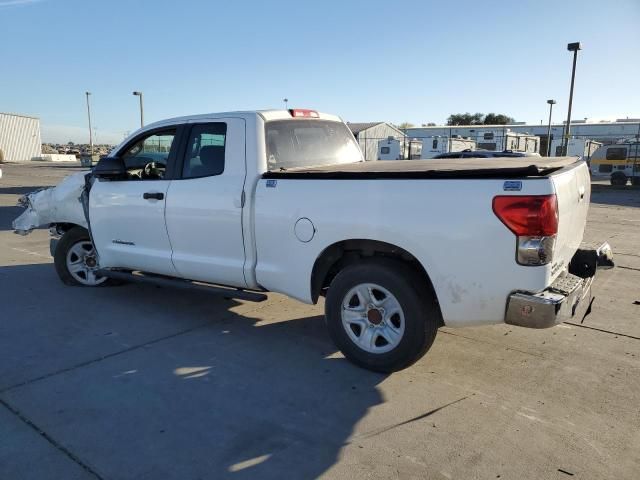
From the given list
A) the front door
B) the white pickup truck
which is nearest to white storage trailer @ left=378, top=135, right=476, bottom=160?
the front door

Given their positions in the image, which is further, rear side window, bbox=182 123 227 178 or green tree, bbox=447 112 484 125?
green tree, bbox=447 112 484 125

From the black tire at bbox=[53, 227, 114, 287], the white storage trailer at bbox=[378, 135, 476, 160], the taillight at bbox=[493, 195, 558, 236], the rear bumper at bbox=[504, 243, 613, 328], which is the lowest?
the black tire at bbox=[53, 227, 114, 287]

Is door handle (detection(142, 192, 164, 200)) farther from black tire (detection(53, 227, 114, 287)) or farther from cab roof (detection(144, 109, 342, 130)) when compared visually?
black tire (detection(53, 227, 114, 287))

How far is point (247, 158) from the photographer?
14.8 feet

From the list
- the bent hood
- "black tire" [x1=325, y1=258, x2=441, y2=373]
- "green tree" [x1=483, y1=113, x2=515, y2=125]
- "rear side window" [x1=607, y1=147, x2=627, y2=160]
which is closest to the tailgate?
"black tire" [x1=325, y1=258, x2=441, y2=373]

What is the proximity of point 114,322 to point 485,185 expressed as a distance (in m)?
3.81

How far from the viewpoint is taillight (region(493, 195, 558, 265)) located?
10.1ft

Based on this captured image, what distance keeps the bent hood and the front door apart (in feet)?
1.43

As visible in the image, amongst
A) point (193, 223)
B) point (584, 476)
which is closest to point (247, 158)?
point (193, 223)

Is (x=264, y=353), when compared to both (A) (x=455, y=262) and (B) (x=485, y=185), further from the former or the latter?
(B) (x=485, y=185)

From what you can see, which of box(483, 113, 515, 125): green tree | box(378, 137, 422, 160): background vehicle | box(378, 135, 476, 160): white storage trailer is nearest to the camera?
box(378, 135, 476, 160): white storage trailer

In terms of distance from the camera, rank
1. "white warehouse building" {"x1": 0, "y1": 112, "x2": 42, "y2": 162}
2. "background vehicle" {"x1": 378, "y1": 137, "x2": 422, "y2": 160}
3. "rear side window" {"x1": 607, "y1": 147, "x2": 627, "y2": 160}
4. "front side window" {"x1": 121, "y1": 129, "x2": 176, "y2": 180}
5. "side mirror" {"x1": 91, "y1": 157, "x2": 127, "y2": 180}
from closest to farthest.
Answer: "side mirror" {"x1": 91, "y1": 157, "x2": 127, "y2": 180} < "front side window" {"x1": 121, "y1": 129, "x2": 176, "y2": 180} < "rear side window" {"x1": 607, "y1": 147, "x2": 627, "y2": 160} < "background vehicle" {"x1": 378, "y1": 137, "x2": 422, "y2": 160} < "white warehouse building" {"x1": 0, "y1": 112, "x2": 42, "y2": 162}

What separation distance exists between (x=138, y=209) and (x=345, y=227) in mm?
2530

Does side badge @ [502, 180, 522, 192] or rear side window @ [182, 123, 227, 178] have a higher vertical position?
rear side window @ [182, 123, 227, 178]
